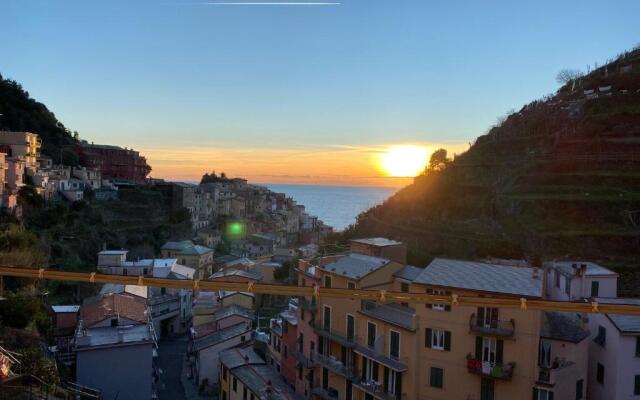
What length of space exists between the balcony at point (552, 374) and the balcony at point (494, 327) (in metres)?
1.35

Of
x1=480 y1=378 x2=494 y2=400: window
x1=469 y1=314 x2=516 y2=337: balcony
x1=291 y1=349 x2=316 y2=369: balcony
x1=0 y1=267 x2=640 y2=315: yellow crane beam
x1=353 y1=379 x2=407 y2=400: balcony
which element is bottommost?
x1=291 y1=349 x2=316 y2=369: balcony

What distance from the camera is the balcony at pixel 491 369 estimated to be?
44.1 ft

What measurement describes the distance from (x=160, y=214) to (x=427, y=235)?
34471 millimetres

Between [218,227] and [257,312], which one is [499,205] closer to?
[257,312]

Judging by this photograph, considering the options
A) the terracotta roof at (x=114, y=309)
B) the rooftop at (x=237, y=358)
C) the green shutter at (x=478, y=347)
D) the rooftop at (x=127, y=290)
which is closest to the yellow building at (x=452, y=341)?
the green shutter at (x=478, y=347)

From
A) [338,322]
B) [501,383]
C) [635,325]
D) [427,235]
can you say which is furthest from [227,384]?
[427,235]

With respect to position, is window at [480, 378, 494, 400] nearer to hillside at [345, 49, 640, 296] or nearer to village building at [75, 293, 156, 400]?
hillside at [345, 49, 640, 296]

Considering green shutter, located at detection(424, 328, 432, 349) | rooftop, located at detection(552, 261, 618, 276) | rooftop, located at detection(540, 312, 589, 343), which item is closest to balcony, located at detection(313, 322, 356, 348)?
green shutter, located at detection(424, 328, 432, 349)

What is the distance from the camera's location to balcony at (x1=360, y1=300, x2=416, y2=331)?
15.0 meters

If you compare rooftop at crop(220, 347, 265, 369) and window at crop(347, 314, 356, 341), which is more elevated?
window at crop(347, 314, 356, 341)

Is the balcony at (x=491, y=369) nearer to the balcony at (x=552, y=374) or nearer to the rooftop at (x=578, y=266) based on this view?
the balcony at (x=552, y=374)

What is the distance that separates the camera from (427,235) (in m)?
31.3

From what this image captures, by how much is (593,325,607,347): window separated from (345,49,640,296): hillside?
26.9 feet

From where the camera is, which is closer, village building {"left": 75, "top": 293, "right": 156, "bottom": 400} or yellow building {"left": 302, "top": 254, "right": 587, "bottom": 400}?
yellow building {"left": 302, "top": 254, "right": 587, "bottom": 400}
